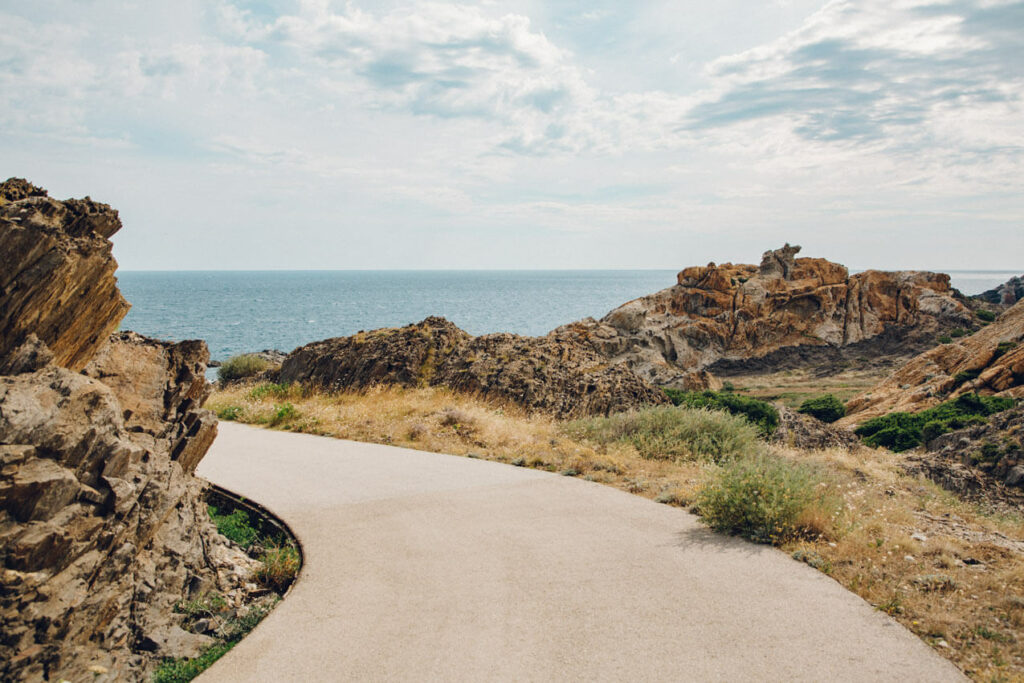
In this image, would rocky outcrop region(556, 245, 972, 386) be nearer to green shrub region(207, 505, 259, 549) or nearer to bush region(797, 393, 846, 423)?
bush region(797, 393, 846, 423)

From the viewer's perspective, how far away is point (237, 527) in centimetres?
855

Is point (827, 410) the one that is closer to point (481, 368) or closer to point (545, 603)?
point (481, 368)

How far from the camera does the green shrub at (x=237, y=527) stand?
8234mm

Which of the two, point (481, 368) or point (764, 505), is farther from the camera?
point (481, 368)

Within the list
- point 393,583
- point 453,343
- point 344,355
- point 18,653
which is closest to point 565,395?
point 453,343

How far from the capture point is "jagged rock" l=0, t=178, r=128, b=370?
18.0 feet

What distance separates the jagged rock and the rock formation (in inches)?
0.4

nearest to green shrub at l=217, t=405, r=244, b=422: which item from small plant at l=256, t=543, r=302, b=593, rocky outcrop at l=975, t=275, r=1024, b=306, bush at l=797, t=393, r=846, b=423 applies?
small plant at l=256, t=543, r=302, b=593

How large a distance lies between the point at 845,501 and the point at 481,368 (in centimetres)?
1009

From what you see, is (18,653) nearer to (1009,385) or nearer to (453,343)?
(453,343)

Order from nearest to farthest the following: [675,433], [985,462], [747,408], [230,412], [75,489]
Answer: [75,489], [985,462], [675,433], [230,412], [747,408]

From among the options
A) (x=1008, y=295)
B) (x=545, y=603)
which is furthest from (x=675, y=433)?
(x=1008, y=295)

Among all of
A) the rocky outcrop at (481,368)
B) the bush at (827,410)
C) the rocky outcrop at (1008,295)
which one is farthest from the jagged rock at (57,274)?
the rocky outcrop at (1008,295)

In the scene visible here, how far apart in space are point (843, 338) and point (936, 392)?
34.2 metres
